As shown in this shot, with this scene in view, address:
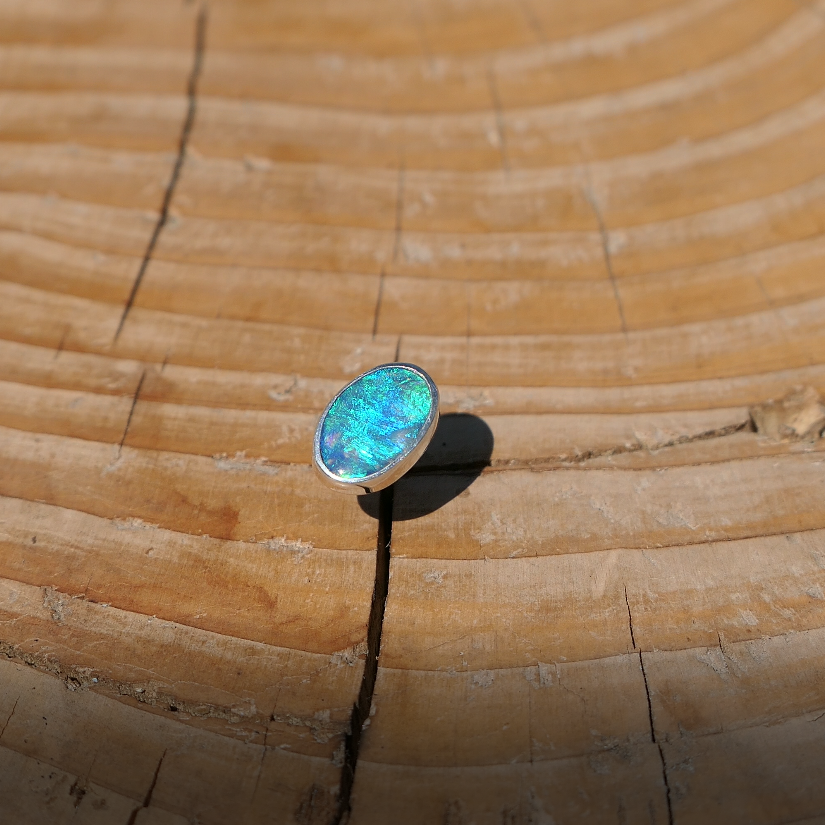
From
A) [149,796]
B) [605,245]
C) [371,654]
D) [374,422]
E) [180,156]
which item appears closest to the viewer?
[149,796]

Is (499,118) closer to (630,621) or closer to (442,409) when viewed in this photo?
(442,409)

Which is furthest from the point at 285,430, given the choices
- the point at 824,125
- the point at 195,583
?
the point at 824,125

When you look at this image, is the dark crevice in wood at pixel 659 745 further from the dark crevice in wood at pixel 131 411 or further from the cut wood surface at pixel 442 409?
the dark crevice in wood at pixel 131 411

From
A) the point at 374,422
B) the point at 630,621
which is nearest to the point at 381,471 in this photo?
the point at 374,422

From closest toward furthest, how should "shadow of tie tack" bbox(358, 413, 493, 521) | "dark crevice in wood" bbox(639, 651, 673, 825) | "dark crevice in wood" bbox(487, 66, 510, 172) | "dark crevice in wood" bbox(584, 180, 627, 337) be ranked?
1. "dark crevice in wood" bbox(639, 651, 673, 825)
2. "shadow of tie tack" bbox(358, 413, 493, 521)
3. "dark crevice in wood" bbox(584, 180, 627, 337)
4. "dark crevice in wood" bbox(487, 66, 510, 172)

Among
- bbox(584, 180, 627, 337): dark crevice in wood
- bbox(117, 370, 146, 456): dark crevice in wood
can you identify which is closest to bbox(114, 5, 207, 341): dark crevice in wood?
bbox(117, 370, 146, 456): dark crevice in wood

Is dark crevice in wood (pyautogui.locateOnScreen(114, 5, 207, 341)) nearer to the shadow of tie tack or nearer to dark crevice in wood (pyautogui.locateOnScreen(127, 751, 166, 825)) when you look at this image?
the shadow of tie tack

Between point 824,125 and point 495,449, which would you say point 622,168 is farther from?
point 495,449
